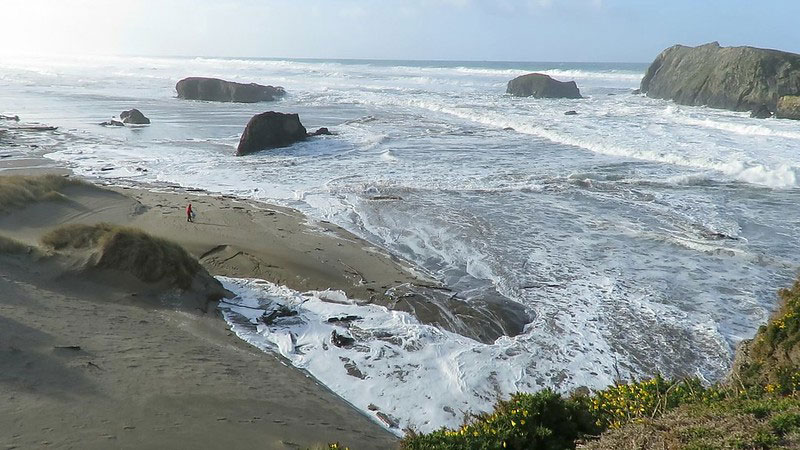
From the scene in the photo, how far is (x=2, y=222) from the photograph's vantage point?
10727 millimetres

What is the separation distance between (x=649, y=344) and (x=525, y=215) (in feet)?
20.3

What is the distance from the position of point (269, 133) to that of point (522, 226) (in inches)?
528

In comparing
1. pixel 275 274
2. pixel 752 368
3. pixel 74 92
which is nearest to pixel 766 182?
pixel 752 368

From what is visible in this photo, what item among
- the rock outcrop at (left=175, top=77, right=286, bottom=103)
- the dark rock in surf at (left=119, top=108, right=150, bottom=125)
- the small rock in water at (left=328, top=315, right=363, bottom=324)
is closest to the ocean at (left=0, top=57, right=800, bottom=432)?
the small rock in water at (left=328, top=315, right=363, bottom=324)

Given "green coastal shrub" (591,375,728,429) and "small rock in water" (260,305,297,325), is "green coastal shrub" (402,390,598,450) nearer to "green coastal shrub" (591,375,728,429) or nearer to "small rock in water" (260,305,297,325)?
"green coastal shrub" (591,375,728,429)

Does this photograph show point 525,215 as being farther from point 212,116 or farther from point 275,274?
point 212,116

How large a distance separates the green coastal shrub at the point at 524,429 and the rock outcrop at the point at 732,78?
38.4 meters

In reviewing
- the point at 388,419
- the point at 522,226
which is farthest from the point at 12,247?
the point at 522,226

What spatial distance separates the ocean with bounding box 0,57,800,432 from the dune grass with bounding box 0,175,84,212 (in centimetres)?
324

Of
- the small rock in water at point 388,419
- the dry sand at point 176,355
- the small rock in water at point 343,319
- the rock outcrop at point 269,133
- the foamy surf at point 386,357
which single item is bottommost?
the small rock in water at point 388,419

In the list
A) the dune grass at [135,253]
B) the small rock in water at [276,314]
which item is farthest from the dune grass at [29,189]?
the small rock in water at [276,314]

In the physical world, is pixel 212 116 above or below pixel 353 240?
above

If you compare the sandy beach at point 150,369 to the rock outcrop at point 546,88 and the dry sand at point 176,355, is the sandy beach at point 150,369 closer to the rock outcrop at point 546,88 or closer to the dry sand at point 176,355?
the dry sand at point 176,355

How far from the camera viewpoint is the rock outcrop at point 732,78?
117 feet
